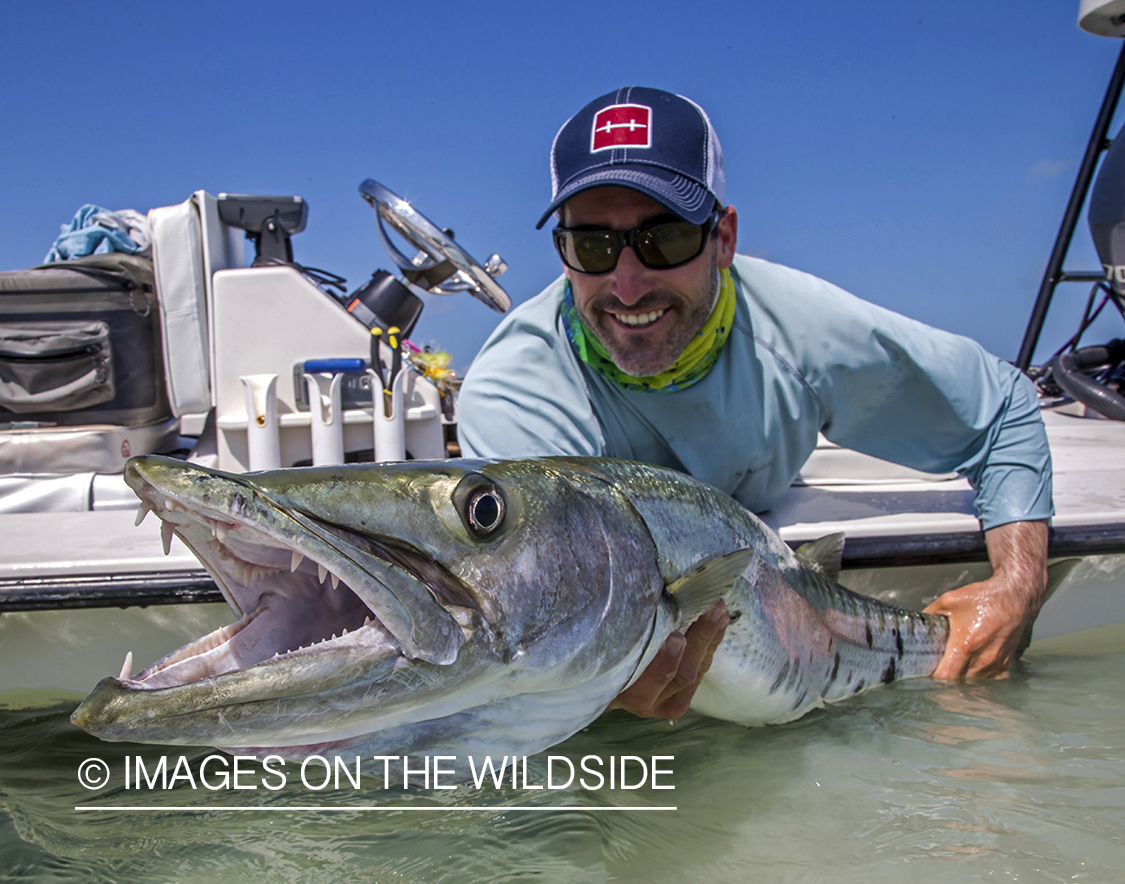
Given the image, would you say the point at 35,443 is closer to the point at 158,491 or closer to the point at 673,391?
the point at 673,391

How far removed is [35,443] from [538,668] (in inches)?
120

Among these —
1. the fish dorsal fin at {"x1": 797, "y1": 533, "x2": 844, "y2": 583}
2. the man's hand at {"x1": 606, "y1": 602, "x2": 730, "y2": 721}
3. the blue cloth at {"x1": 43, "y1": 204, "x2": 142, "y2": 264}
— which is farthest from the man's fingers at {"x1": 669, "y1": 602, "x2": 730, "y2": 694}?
the blue cloth at {"x1": 43, "y1": 204, "x2": 142, "y2": 264}

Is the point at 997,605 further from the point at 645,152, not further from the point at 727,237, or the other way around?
the point at 645,152

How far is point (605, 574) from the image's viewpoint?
4.48 feet

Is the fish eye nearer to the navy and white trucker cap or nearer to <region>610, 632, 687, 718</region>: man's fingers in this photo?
<region>610, 632, 687, 718</region>: man's fingers

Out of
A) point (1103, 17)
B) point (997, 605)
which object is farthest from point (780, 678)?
point (1103, 17)

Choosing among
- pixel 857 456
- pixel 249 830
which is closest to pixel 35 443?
pixel 249 830

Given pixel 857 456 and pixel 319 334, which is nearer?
pixel 319 334

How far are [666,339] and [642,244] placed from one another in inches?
12.1

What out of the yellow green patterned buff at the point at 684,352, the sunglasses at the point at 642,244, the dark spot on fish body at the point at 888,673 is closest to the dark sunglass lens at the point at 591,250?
the sunglasses at the point at 642,244

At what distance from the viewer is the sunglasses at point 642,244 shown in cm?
240

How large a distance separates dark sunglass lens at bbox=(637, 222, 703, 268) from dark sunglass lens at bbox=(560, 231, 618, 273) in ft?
0.29

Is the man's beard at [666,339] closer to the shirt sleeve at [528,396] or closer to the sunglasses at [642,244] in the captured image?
the sunglasses at [642,244]

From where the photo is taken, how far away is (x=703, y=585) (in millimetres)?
1549
